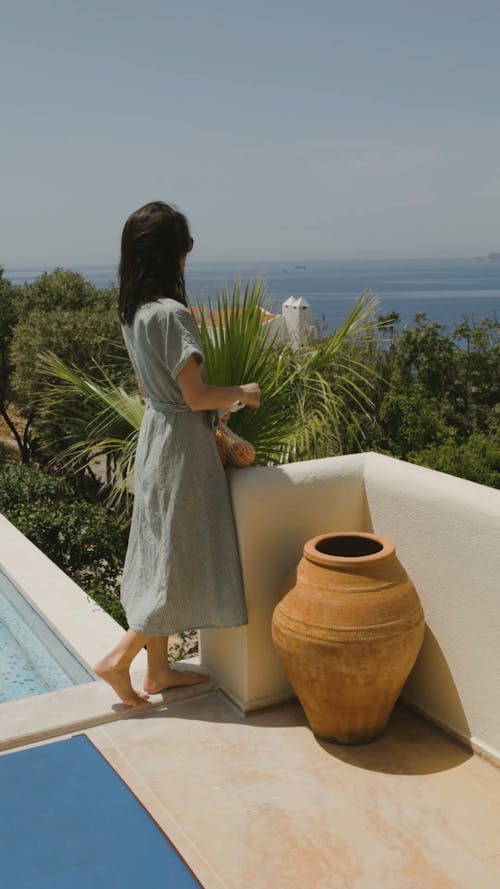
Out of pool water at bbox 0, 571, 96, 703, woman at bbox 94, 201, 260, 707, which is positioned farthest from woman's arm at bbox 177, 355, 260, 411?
pool water at bbox 0, 571, 96, 703

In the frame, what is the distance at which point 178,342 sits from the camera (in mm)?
2662

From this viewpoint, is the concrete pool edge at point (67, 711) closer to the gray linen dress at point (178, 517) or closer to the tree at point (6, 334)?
the gray linen dress at point (178, 517)

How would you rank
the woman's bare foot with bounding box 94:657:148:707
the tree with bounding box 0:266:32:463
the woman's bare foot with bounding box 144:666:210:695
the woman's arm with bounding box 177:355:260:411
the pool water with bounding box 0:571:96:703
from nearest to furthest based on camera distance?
the woman's arm with bounding box 177:355:260:411
the woman's bare foot with bounding box 94:657:148:707
the woman's bare foot with bounding box 144:666:210:695
the pool water with bounding box 0:571:96:703
the tree with bounding box 0:266:32:463

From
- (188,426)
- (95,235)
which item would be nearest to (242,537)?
(188,426)

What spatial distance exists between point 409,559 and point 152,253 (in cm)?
128

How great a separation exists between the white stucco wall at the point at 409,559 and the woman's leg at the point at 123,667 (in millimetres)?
342

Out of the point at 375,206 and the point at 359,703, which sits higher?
the point at 375,206

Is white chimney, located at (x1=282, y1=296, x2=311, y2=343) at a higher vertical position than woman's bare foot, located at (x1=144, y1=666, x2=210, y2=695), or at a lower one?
higher

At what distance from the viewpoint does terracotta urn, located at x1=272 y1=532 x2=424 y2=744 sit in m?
2.56

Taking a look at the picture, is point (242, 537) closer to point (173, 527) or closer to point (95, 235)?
point (173, 527)

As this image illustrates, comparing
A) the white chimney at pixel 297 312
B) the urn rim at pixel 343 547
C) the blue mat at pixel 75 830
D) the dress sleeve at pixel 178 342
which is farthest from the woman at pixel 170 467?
the white chimney at pixel 297 312

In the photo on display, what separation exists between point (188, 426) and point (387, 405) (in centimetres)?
539

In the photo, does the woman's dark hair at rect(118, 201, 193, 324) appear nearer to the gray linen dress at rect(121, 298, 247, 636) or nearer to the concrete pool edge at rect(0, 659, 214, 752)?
the gray linen dress at rect(121, 298, 247, 636)

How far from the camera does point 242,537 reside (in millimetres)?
2879
